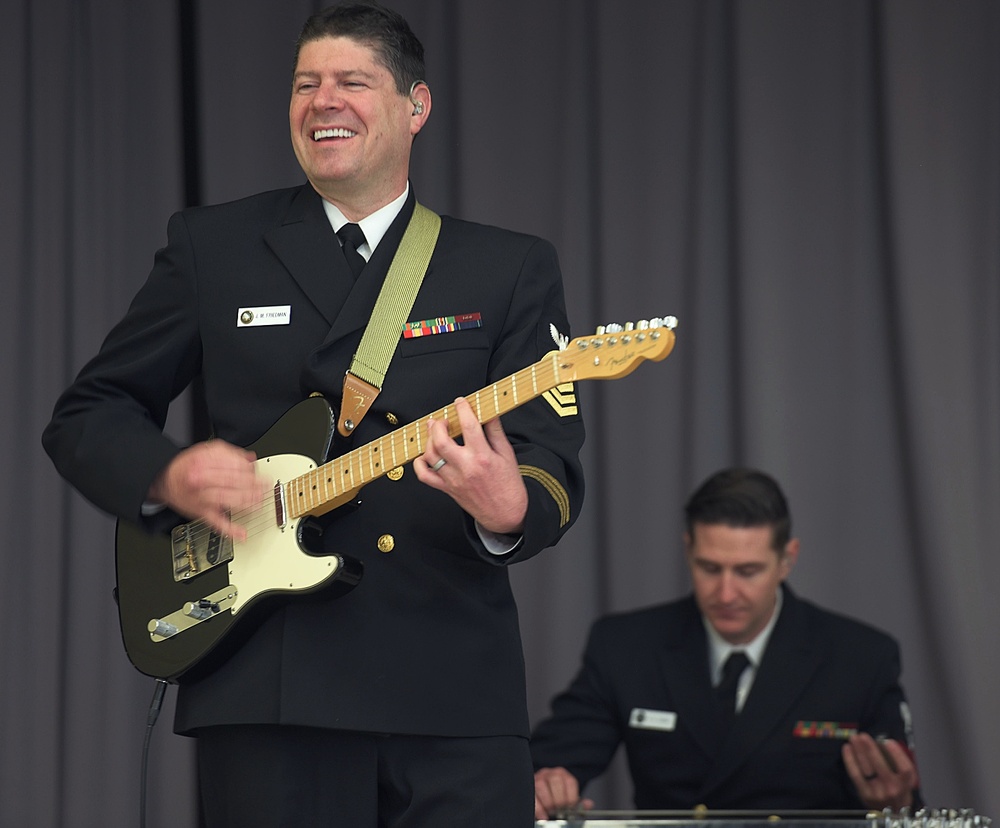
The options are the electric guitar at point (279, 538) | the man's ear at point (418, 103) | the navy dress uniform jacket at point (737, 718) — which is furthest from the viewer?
the navy dress uniform jacket at point (737, 718)

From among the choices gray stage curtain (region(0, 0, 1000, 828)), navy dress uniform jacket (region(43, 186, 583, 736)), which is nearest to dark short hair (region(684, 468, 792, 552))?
Result: gray stage curtain (region(0, 0, 1000, 828))

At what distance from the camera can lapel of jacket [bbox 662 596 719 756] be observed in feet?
11.4

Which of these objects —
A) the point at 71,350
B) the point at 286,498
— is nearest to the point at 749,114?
the point at 71,350

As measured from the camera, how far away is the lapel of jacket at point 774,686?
339 centimetres

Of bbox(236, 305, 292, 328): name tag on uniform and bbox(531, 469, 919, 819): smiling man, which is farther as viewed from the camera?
bbox(531, 469, 919, 819): smiling man

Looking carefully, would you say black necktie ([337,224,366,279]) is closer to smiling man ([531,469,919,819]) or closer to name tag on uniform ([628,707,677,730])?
smiling man ([531,469,919,819])

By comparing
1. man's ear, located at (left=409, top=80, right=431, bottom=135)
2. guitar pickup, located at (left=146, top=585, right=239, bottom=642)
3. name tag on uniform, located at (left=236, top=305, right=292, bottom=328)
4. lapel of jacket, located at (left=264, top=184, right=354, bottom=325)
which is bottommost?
guitar pickup, located at (left=146, top=585, right=239, bottom=642)

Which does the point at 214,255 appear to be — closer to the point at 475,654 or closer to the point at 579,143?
the point at 475,654

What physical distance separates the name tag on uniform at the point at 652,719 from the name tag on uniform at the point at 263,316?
1.97 metres

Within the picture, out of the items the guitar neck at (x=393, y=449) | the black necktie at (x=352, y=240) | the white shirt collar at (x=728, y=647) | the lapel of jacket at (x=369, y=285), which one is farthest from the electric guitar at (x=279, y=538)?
the white shirt collar at (x=728, y=647)

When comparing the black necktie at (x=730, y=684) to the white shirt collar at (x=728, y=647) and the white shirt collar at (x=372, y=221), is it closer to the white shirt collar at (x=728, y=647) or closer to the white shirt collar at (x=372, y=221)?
the white shirt collar at (x=728, y=647)

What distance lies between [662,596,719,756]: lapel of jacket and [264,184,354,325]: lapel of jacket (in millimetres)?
1937

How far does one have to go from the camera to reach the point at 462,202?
4.06 meters

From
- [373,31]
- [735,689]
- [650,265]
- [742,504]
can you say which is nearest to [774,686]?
[735,689]
